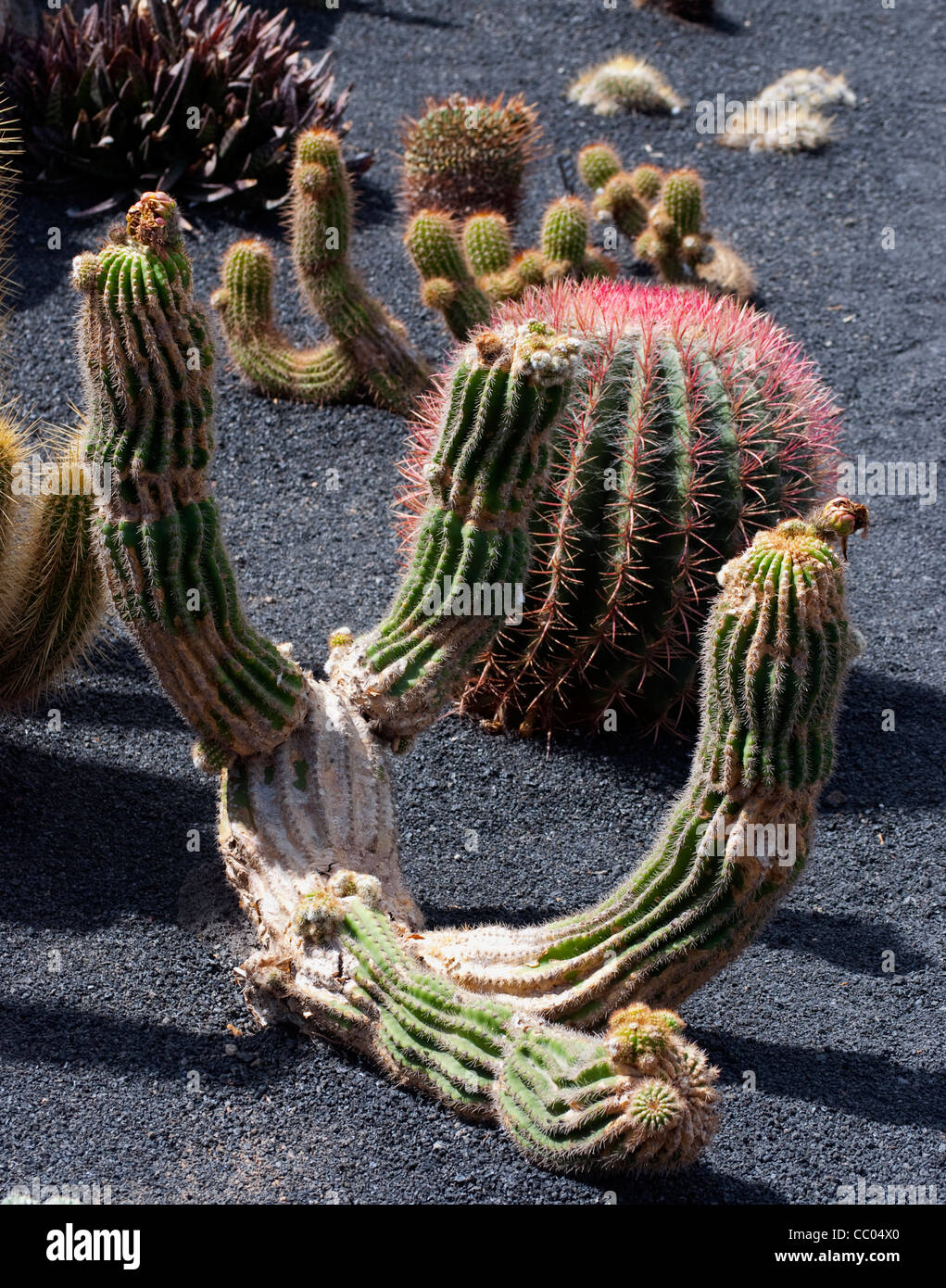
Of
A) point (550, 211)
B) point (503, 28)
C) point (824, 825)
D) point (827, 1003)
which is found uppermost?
point (503, 28)

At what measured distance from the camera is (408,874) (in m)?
4.20

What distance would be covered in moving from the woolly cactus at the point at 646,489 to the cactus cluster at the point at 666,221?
2346 mm

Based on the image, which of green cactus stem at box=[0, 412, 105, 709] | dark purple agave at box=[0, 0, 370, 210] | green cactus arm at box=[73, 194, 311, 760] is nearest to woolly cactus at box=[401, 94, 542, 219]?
dark purple agave at box=[0, 0, 370, 210]

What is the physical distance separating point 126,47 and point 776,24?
5751mm

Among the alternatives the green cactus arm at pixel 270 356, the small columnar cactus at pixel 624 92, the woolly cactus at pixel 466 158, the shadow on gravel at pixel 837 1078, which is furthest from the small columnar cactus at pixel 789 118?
the shadow on gravel at pixel 837 1078

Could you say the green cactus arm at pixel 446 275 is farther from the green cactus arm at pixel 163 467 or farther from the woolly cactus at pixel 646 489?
the green cactus arm at pixel 163 467

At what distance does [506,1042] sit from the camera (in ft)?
10.1

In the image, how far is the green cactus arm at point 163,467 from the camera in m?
3.21

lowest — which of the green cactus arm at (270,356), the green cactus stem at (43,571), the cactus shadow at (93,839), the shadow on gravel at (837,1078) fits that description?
the shadow on gravel at (837,1078)

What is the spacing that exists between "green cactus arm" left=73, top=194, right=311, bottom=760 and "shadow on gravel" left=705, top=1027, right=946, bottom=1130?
5.17 feet

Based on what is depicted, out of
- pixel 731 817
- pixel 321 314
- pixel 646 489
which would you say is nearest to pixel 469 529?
pixel 646 489

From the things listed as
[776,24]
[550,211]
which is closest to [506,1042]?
[550,211]

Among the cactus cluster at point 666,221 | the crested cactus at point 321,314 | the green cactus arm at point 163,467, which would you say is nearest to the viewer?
the green cactus arm at point 163,467

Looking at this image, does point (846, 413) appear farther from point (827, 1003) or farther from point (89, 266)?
point (89, 266)
